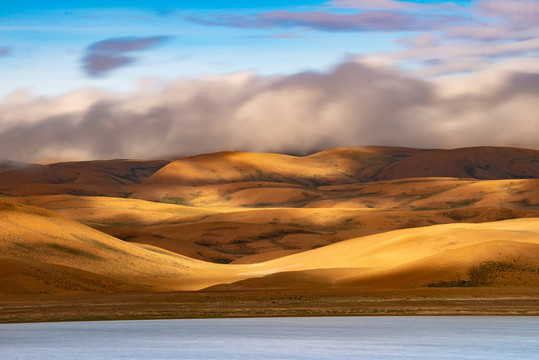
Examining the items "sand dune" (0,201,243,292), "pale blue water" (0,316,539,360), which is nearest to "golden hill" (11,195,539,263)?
"sand dune" (0,201,243,292)

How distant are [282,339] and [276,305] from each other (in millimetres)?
16593

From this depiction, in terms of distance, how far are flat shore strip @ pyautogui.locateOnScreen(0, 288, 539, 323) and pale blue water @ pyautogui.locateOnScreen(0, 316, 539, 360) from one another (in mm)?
3012

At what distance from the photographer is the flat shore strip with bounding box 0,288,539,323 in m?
37.3

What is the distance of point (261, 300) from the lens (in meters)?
45.7

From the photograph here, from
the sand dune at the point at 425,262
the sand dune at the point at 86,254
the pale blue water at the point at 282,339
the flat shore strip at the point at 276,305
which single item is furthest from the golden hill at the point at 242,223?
the pale blue water at the point at 282,339

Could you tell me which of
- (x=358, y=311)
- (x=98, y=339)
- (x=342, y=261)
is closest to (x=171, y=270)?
(x=342, y=261)

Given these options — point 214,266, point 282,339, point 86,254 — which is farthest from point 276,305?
point 214,266

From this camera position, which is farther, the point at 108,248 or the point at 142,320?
the point at 108,248

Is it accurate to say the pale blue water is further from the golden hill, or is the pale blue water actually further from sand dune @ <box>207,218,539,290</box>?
the golden hill

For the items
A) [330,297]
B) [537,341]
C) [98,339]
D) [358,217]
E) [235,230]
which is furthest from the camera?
[358,217]

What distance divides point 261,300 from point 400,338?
20987 millimetres

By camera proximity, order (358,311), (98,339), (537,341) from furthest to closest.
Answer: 1. (358,311)
2. (98,339)
3. (537,341)

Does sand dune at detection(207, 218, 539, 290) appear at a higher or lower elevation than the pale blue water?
lower

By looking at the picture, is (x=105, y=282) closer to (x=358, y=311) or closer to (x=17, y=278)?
(x=17, y=278)
